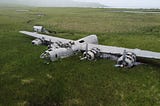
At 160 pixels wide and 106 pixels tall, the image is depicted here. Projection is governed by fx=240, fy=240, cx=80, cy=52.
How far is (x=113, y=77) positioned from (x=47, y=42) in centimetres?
2523

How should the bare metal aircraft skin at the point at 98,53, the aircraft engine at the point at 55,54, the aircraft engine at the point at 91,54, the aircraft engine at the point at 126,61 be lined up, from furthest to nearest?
the aircraft engine at the point at 91,54, the aircraft engine at the point at 55,54, the bare metal aircraft skin at the point at 98,53, the aircraft engine at the point at 126,61

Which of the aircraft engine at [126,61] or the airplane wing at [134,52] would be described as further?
the airplane wing at [134,52]

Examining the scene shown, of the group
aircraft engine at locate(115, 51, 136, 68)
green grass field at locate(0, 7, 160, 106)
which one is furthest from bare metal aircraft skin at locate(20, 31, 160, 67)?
green grass field at locate(0, 7, 160, 106)

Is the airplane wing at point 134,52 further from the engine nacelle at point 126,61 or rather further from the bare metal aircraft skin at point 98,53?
the engine nacelle at point 126,61

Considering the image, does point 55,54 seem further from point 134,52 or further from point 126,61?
point 134,52

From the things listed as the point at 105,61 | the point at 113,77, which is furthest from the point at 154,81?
the point at 105,61

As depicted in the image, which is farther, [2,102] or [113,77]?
[113,77]

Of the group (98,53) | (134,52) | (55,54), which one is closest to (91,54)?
(98,53)

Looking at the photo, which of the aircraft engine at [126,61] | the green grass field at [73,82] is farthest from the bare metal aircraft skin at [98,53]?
the green grass field at [73,82]

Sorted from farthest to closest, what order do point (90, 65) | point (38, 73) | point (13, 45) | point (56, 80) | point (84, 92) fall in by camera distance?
point (13, 45), point (90, 65), point (38, 73), point (56, 80), point (84, 92)

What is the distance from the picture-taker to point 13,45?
54594mm

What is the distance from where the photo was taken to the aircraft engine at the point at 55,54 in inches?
1640

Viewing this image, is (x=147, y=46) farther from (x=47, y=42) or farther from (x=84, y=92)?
(x=84, y=92)

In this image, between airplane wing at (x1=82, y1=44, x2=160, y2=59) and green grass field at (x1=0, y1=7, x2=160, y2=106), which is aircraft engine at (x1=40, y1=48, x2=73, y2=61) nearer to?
green grass field at (x1=0, y1=7, x2=160, y2=106)
